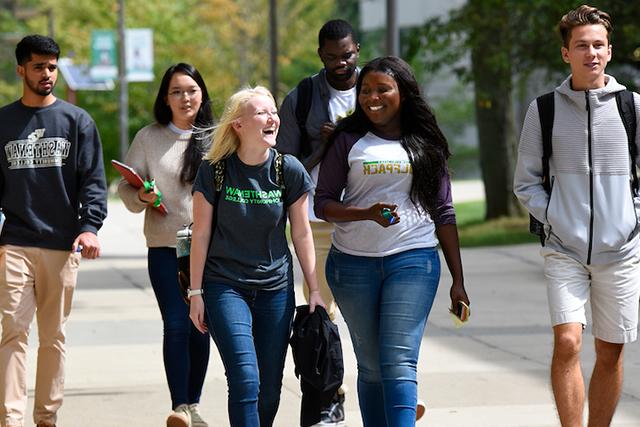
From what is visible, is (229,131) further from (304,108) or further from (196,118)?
(196,118)

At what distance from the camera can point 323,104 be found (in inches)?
282

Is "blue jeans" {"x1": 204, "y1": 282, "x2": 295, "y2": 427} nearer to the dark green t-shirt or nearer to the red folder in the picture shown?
the dark green t-shirt

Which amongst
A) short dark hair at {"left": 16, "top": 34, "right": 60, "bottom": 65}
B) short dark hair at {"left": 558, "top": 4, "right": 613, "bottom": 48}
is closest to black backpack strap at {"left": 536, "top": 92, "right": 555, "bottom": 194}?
short dark hair at {"left": 558, "top": 4, "right": 613, "bottom": 48}

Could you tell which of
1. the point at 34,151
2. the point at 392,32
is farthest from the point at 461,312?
the point at 392,32

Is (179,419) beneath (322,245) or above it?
→ beneath

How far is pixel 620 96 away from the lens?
234 inches

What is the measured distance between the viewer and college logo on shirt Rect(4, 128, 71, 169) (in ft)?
22.3

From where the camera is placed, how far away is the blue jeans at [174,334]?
281 inches

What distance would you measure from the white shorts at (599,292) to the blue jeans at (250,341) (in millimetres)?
1110

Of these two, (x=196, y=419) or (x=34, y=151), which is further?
(x=196, y=419)

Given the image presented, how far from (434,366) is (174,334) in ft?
8.79

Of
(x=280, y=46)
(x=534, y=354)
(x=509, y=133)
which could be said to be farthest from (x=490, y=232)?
(x=280, y=46)

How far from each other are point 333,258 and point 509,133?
1685 cm

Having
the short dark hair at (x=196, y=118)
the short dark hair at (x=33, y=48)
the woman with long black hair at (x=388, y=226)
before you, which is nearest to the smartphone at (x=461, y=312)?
the woman with long black hair at (x=388, y=226)
